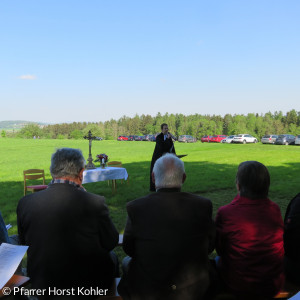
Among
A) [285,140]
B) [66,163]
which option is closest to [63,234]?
[66,163]

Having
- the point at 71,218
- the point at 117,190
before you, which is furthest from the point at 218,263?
the point at 117,190

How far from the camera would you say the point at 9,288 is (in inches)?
84.0

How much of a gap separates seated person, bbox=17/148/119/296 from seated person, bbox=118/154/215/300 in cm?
27

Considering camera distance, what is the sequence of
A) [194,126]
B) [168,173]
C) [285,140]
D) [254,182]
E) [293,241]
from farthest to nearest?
[194,126]
[285,140]
[293,241]
[254,182]
[168,173]

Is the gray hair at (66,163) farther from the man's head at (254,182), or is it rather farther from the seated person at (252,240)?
the man's head at (254,182)

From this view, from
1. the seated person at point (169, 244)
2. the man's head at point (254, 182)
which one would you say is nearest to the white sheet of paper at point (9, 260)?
the seated person at point (169, 244)

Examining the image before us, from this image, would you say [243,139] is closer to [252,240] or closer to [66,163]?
[252,240]

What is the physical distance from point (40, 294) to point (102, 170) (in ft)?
20.7

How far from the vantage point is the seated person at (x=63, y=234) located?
2.21m

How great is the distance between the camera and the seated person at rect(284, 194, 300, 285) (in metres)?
2.67

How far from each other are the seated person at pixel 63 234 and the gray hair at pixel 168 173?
48 centimetres

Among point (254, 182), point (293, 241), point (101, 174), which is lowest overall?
point (101, 174)

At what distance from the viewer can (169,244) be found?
2.14 meters

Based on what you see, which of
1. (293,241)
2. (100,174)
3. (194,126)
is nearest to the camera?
(293,241)
